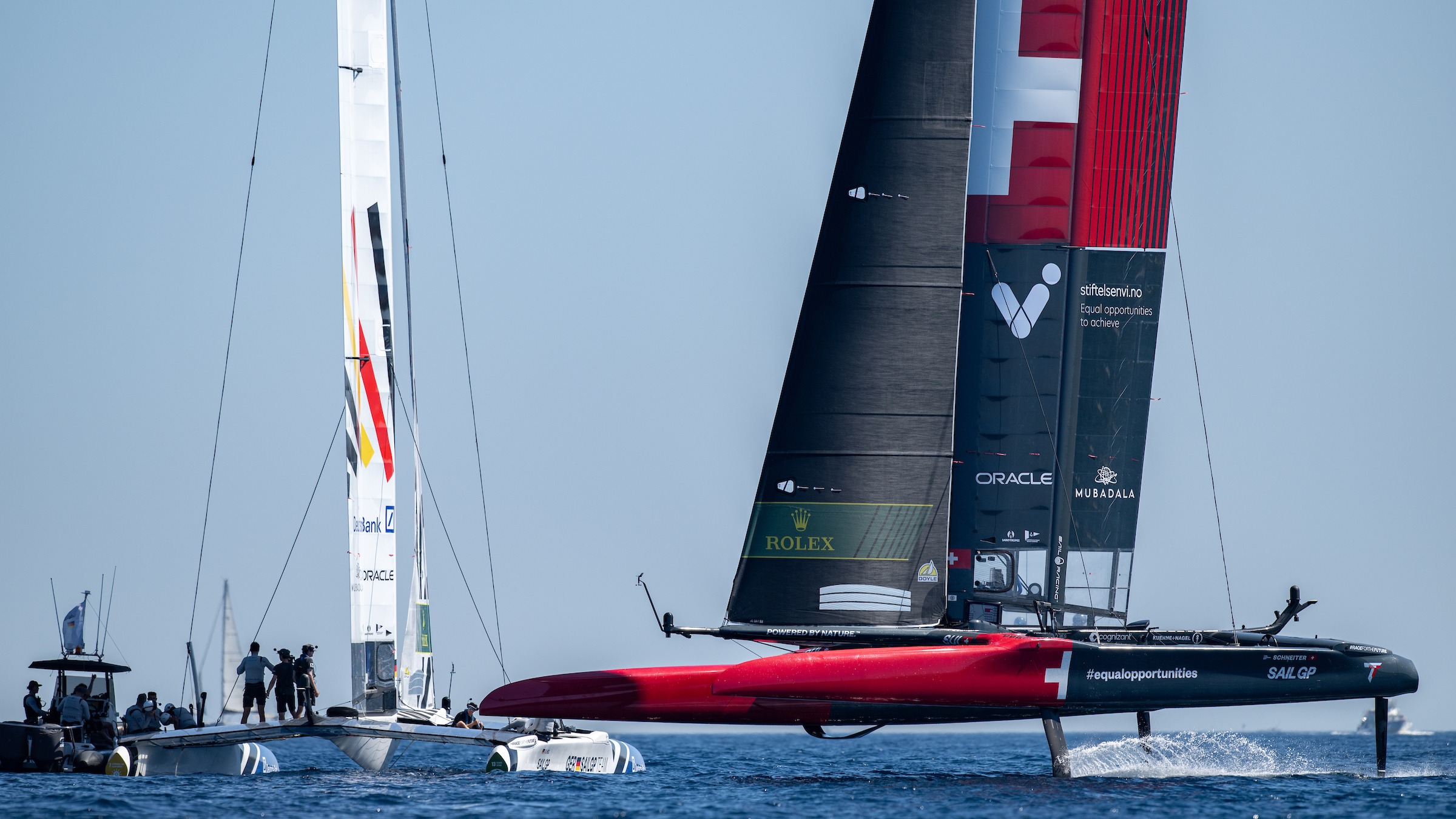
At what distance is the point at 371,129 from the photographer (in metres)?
19.5

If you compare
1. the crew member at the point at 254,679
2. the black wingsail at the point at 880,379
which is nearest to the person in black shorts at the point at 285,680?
the crew member at the point at 254,679

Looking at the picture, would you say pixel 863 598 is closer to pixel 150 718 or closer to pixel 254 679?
pixel 254 679

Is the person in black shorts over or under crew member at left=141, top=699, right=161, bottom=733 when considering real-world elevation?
over

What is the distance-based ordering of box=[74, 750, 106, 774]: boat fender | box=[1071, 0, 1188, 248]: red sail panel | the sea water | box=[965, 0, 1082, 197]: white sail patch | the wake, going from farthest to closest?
the wake → box=[1071, 0, 1188, 248]: red sail panel → box=[965, 0, 1082, 197]: white sail patch → box=[74, 750, 106, 774]: boat fender → the sea water

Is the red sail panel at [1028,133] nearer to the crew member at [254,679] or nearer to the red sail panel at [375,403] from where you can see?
the red sail panel at [375,403]

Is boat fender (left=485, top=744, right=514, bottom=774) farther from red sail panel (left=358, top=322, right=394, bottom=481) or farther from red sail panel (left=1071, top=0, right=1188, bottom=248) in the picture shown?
red sail panel (left=1071, top=0, right=1188, bottom=248)

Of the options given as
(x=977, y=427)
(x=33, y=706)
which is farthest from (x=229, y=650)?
(x=977, y=427)

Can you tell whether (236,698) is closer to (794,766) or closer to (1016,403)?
(794,766)

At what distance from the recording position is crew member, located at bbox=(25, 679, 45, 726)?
21562 mm

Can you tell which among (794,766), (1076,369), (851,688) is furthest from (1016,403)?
(794,766)

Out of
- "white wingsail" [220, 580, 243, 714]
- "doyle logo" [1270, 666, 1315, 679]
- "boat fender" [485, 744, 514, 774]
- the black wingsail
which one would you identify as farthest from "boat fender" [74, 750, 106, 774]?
"white wingsail" [220, 580, 243, 714]

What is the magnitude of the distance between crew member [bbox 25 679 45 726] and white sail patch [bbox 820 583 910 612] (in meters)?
9.99

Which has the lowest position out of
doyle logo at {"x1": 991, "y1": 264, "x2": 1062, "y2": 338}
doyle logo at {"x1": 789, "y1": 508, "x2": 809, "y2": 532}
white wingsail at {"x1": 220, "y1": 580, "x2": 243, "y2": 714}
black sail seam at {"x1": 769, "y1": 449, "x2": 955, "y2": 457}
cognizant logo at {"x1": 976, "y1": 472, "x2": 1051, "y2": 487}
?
white wingsail at {"x1": 220, "y1": 580, "x2": 243, "y2": 714}

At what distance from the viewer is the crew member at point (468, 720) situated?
63.2 ft
